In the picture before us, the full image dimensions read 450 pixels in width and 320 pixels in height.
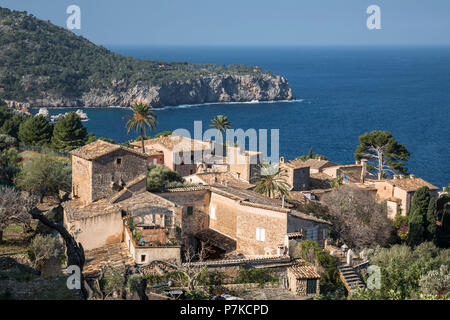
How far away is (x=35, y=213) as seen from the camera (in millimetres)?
16375

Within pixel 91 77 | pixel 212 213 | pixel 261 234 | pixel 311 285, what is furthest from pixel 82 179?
pixel 91 77

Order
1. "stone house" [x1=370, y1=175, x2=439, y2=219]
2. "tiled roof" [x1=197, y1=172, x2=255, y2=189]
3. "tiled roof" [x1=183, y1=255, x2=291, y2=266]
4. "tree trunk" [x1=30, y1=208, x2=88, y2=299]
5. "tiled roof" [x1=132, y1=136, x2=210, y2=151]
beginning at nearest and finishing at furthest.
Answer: "tree trunk" [x1=30, y1=208, x2=88, y2=299]
"tiled roof" [x1=183, y1=255, x2=291, y2=266]
"tiled roof" [x1=197, y1=172, x2=255, y2=189]
"stone house" [x1=370, y1=175, x2=439, y2=219]
"tiled roof" [x1=132, y1=136, x2=210, y2=151]

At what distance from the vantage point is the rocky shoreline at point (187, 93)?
155500 millimetres

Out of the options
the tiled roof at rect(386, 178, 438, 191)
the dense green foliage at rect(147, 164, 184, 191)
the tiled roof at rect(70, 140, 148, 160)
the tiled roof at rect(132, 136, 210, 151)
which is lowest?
the tiled roof at rect(386, 178, 438, 191)

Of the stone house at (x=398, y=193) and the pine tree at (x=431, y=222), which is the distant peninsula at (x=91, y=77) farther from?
the pine tree at (x=431, y=222)

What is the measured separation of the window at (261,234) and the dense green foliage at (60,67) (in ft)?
419

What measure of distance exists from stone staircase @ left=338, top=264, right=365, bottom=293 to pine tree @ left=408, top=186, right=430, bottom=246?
18048 millimetres

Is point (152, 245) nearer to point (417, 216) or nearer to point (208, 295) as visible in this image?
point (208, 295)

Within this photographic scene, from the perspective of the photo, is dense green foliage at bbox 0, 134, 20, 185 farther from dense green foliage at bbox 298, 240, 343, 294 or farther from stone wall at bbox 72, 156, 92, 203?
dense green foliage at bbox 298, 240, 343, 294

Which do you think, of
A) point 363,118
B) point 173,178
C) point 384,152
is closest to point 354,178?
point 384,152

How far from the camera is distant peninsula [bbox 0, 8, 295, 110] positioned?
150 m

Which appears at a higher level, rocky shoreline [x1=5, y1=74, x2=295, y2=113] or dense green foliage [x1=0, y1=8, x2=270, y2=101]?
dense green foliage [x1=0, y1=8, x2=270, y2=101]

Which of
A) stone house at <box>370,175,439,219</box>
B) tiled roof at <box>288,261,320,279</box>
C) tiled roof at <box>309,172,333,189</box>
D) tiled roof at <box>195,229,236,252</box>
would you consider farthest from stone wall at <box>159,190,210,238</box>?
tiled roof at <box>309,172,333,189</box>

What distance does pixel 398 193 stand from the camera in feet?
139
